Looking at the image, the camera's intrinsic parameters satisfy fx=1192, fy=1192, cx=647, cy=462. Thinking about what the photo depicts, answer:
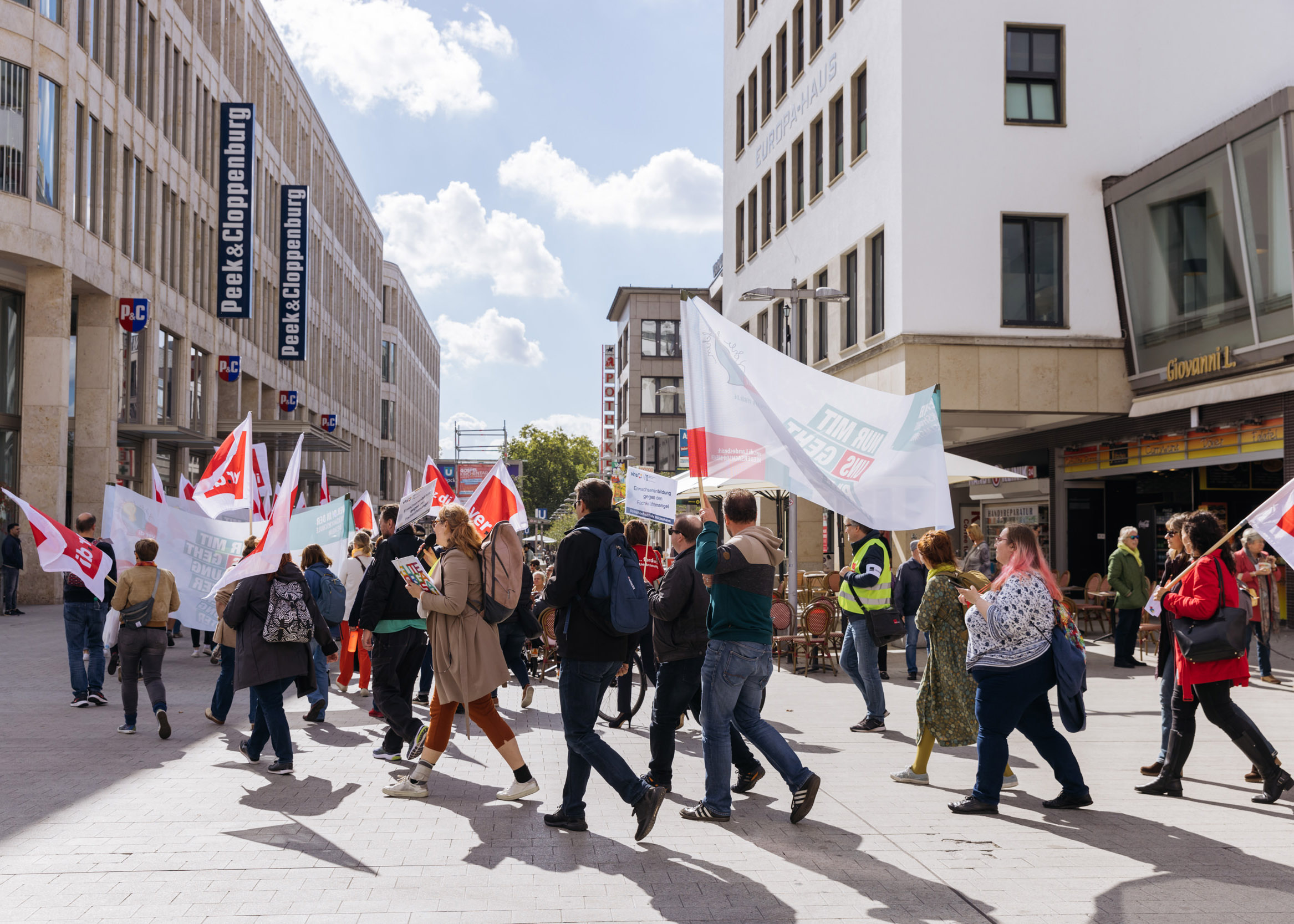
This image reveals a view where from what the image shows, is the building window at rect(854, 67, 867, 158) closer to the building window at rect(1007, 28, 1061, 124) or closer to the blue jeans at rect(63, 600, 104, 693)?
the building window at rect(1007, 28, 1061, 124)

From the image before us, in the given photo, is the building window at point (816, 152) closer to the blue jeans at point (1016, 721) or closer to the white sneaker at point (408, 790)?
the blue jeans at point (1016, 721)

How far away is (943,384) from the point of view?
70.1 feet

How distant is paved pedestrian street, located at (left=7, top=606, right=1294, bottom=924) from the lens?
5.29 metres

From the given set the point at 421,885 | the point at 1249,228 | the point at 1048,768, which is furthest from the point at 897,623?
the point at 1249,228

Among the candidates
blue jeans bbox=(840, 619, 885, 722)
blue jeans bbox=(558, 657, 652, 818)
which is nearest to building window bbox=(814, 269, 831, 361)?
blue jeans bbox=(840, 619, 885, 722)

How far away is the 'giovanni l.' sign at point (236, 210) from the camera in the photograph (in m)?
37.1

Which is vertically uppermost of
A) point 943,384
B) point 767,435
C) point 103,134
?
point 103,134

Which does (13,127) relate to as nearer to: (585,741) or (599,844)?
(585,741)

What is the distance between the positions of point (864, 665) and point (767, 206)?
2401 cm

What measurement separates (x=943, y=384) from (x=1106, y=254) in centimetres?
396

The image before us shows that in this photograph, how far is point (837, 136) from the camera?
85.6 feet

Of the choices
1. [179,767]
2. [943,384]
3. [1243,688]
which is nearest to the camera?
[179,767]

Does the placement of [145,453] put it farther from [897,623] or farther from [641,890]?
[641,890]

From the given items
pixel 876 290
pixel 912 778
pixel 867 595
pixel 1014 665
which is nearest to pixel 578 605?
pixel 1014 665
